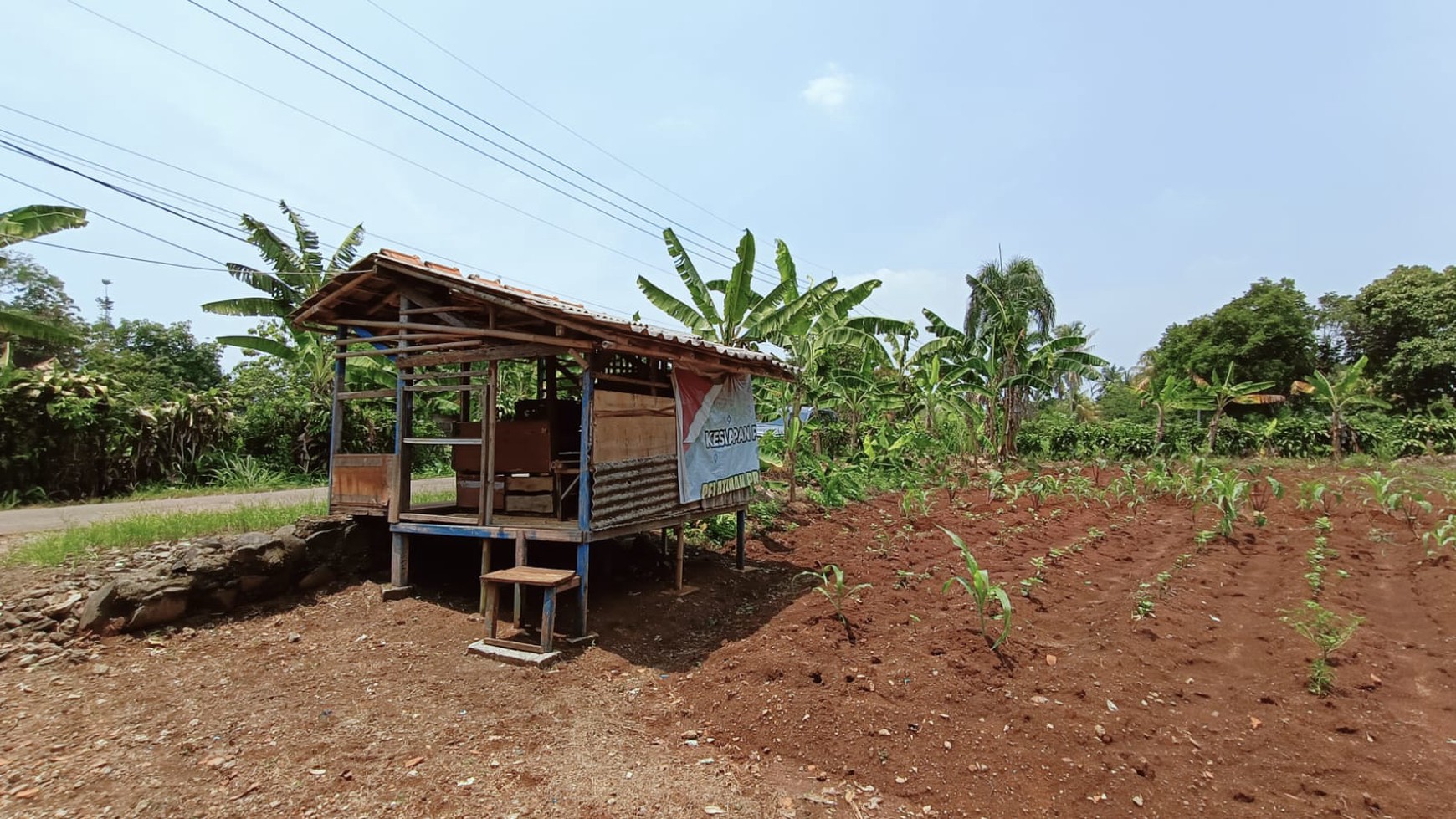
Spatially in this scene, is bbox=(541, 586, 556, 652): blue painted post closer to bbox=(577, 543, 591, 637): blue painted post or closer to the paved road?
bbox=(577, 543, 591, 637): blue painted post

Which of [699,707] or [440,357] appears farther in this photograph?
[440,357]

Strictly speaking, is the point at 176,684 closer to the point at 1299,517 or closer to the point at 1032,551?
the point at 1032,551

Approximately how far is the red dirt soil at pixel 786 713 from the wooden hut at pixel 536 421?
1.04 meters

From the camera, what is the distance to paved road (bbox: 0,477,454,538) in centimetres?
906

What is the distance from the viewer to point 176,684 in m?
5.34

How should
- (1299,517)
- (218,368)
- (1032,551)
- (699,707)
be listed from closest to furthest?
(699,707) < (1032,551) < (1299,517) < (218,368)

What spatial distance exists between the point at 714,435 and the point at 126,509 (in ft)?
32.0

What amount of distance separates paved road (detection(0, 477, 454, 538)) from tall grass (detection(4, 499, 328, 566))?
1.23 meters

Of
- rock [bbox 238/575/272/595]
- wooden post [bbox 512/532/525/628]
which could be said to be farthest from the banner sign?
rock [bbox 238/575/272/595]

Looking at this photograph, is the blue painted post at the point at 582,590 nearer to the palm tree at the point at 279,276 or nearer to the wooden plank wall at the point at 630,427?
the wooden plank wall at the point at 630,427

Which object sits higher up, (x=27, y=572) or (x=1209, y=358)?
(x=1209, y=358)

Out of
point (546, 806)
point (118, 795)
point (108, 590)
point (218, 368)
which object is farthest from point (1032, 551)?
point (218, 368)

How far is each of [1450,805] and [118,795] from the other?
7.13 metres

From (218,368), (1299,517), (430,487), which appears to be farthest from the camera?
(218,368)
